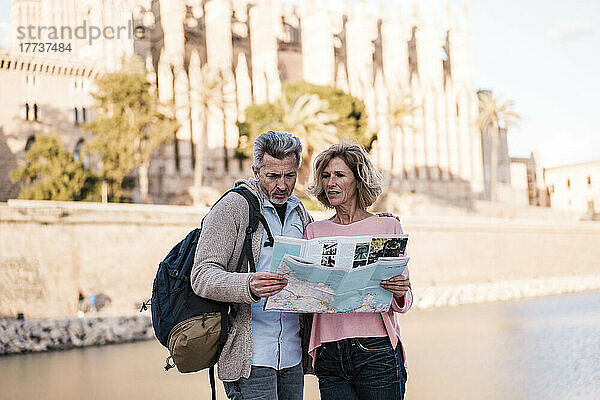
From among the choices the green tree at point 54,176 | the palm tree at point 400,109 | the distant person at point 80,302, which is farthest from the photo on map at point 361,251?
the palm tree at point 400,109

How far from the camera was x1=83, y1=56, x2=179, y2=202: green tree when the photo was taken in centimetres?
2930

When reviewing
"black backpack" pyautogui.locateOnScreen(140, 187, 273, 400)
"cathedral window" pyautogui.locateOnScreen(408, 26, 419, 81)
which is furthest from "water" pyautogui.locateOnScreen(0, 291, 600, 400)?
"cathedral window" pyautogui.locateOnScreen(408, 26, 419, 81)

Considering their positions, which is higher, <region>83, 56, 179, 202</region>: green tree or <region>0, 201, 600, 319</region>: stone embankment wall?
<region>83, 56, 179, 202</region>: green tree

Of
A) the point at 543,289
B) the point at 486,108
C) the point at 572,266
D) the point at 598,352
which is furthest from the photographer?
the point at 486,108

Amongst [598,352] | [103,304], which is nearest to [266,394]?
[598,352]

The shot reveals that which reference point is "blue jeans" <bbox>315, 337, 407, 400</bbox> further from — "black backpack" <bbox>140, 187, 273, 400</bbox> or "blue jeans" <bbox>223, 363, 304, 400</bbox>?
"black backpack" <bbox>140, 187, 273, 400</bbox>

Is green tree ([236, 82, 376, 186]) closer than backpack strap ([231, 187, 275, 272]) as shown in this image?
No

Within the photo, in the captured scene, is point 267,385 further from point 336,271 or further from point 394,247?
point 394,247

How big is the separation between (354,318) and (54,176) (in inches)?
961

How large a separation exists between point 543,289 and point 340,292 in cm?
3093

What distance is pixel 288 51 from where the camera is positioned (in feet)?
157

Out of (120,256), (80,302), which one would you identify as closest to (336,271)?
(80,302)

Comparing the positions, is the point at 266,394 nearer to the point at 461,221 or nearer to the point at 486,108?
the point at 461,221

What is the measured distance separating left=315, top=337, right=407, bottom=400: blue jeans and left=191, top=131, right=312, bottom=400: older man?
155mm
